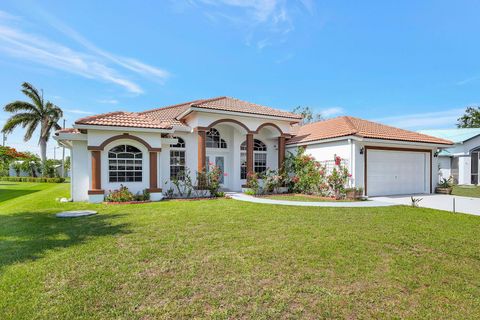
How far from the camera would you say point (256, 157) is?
20.4m

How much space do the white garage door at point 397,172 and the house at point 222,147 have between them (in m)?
0.07

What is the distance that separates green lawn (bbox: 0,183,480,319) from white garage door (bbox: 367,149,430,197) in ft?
25.3

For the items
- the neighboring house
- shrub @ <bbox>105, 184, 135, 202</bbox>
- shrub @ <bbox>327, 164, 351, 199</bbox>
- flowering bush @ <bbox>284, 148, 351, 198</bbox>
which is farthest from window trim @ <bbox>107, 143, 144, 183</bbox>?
the neighboring house

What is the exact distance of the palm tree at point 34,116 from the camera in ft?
104

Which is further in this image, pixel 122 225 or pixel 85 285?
pixel 122 225

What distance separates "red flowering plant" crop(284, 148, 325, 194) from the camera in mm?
16953

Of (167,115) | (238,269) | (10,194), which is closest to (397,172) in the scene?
(238,269)

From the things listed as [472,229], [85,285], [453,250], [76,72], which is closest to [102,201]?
[76,72]

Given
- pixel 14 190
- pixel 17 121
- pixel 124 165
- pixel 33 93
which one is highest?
pixel 33 93

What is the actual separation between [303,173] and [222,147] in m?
6.43

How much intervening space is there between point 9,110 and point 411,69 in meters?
44.4

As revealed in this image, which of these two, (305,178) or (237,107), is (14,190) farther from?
(305,178)

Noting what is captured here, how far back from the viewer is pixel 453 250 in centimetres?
609

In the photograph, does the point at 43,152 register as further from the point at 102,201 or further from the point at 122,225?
the point at 122,225
